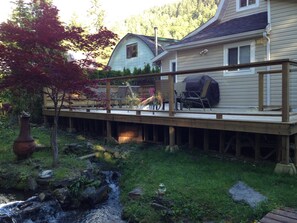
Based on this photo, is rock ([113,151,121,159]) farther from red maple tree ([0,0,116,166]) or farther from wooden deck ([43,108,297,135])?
red maple tree ([0,0,116,166])

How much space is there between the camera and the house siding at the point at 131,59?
2112 centimetres

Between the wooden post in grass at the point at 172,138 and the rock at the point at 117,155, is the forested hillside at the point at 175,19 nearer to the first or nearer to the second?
the rock at the point at 117,155

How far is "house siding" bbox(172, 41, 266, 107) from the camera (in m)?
8.99

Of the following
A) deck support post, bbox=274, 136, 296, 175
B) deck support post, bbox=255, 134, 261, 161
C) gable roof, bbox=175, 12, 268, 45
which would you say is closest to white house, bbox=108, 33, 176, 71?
gable roof, bbox=175, 12, 268, 45

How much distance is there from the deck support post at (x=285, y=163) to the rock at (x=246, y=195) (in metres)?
0.79

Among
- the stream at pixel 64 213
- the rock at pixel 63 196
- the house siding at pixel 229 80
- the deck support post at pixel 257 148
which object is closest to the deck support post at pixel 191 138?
the deck support post at pixel 257 148

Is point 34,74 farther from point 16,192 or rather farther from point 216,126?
point 216,126

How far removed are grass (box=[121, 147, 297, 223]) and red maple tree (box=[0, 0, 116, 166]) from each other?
2.21 meters

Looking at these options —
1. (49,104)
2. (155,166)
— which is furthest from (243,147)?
(49,104)

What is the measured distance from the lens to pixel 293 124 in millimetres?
4930

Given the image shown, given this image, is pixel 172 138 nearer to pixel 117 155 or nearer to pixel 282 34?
pixel 117 155

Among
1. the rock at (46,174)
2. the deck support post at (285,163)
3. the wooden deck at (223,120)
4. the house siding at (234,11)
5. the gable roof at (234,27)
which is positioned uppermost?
the house siding at (234,11)

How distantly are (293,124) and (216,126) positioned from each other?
143 centimetres

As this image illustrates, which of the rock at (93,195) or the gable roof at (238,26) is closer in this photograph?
the rock at (93,195)
